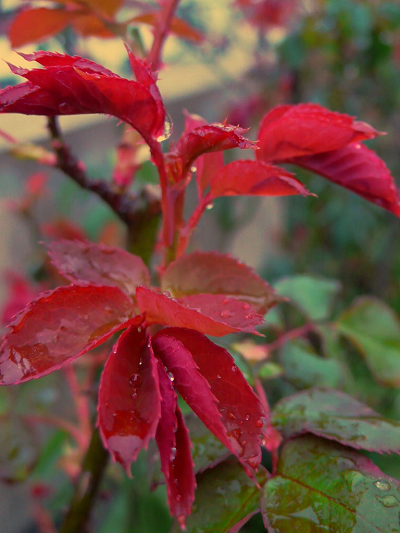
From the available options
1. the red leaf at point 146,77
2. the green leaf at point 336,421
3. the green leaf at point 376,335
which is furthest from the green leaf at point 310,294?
the red leaf at point 146,77

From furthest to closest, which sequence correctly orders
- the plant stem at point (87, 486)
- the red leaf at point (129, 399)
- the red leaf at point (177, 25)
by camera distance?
the red leaf at point (177, 25) < the plant stem at point (87, 486) < the red leaf at point (129, 399)

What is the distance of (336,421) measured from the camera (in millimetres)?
261

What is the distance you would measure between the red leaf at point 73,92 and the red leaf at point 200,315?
88mm

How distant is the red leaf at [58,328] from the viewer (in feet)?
0.64

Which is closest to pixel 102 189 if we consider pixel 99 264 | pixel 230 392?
pixel 99 264

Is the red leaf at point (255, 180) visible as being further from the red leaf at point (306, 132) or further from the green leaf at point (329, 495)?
the green leaf at point (329, 495)

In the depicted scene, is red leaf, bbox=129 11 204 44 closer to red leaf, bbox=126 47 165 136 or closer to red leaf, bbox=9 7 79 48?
red leaf, bbox=9 7 79 48

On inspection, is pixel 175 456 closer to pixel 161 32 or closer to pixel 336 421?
pixel 336 421

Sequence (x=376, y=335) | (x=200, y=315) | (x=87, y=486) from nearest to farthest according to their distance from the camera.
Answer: (x=200, y=315) < (x=87, y=486) < (x=376, y=335)

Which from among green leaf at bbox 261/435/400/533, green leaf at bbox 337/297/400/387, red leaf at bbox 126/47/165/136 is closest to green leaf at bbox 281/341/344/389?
green leaf at bbox 337/297/400/387

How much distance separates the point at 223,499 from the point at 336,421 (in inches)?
3.0

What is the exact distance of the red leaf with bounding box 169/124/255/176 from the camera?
0.20 metres

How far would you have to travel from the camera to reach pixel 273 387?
20.2 inches

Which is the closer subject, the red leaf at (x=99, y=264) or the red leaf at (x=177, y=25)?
the red leaf at (x=99, y=264)
